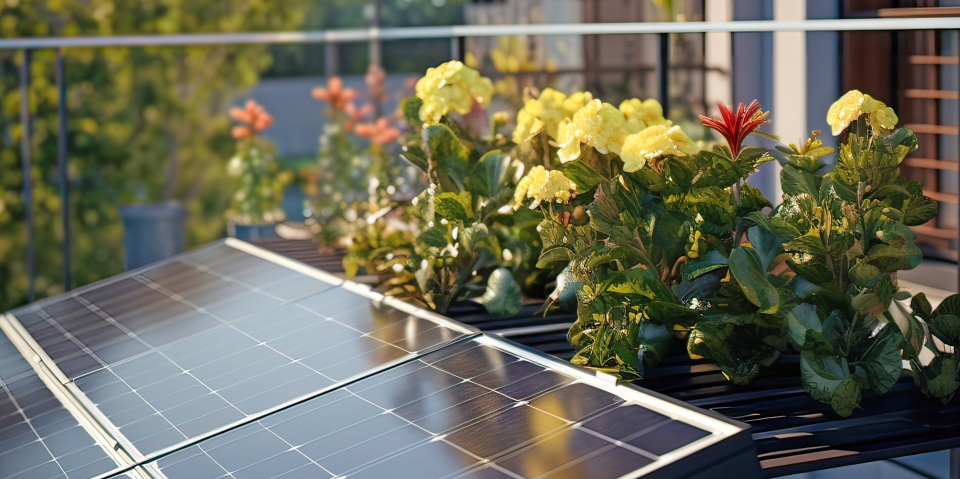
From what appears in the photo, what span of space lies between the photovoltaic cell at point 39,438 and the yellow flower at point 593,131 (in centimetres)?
95

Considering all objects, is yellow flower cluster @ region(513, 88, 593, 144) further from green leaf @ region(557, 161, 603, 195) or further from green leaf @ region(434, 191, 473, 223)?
green leaf @ region(557, 161, 603, 195)

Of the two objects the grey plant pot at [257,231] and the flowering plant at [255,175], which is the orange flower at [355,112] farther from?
the grey plant pot at [257,231]

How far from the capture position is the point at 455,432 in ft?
4.64

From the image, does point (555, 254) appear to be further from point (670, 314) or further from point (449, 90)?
point (449, 90)

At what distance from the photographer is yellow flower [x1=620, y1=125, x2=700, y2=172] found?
5.58ft

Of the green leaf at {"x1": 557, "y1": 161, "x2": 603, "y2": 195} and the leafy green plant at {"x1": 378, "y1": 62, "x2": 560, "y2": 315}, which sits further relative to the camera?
the leafy green plant at {"x1": 378, "y1": 62, "x2": 560, "y2": 315}

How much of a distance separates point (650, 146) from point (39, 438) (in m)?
1.15

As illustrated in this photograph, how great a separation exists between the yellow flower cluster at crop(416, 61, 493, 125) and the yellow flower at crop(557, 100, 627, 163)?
1.50 ft

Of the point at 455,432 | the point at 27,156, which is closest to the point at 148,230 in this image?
the point at 27,156

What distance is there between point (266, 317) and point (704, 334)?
0.97 meters

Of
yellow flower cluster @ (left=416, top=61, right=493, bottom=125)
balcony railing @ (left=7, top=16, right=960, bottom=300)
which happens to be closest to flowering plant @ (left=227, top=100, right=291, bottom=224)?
balcony railing @ (left=7, top=16, right=960, bottom=300)

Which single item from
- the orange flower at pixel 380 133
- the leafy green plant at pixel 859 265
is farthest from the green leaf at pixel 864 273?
the orange flower at pixel 380 133

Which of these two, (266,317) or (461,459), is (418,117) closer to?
(266,317)

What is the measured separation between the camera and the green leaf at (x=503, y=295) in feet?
6.90
